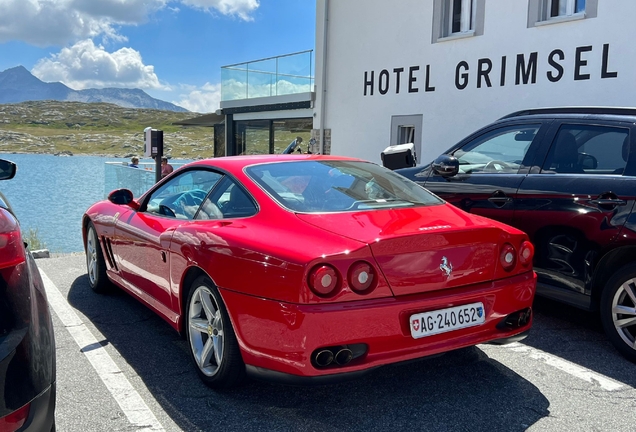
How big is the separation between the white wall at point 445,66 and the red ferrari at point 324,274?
6229 millimetres


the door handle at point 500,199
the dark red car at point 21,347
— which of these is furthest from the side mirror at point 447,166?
the dark red car at point 21,347

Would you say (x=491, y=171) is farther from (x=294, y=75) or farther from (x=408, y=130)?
(x=294, y=75)

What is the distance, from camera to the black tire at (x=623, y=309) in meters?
3.89

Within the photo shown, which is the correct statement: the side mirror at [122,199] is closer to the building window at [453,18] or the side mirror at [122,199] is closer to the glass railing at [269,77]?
the building window at [453,18]

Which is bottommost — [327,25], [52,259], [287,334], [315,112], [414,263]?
[52,259]

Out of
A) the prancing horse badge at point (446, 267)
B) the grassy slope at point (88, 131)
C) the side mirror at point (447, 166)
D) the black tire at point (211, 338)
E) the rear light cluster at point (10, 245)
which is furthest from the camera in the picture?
the grassy slope at point (88, 131)

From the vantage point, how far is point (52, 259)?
7.46 metres

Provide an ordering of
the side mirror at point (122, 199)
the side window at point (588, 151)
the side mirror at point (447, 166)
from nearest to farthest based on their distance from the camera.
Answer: the side window at point (588, 151) < the side mirror at point (122, 199) < the side mirror at point (447, 166)

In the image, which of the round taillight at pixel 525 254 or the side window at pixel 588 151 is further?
the side window at pixel 588 151

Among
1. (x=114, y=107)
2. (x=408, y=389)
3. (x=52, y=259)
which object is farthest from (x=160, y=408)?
(x=114, y=107)

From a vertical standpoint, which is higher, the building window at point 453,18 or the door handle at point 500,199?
the building window at point 453,18

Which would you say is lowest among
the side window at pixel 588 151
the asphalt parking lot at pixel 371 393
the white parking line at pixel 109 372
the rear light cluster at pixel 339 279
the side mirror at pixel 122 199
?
the white parking line at pixel 109 372

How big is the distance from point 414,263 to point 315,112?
12558 mm

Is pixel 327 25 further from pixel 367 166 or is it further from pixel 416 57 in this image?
pixel 367 166
